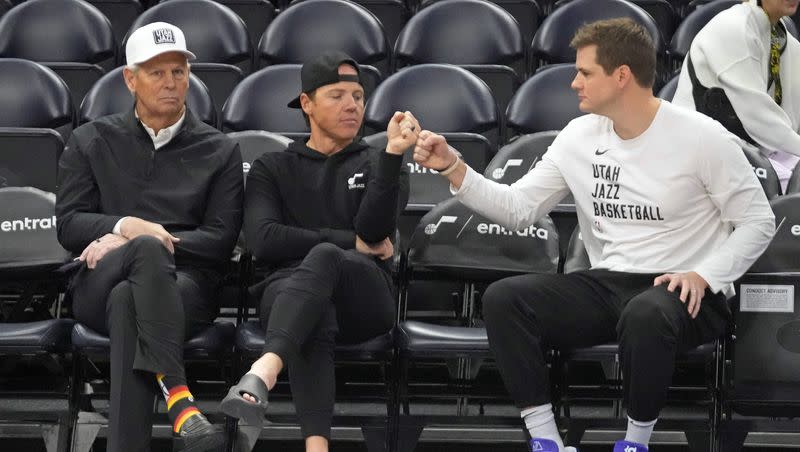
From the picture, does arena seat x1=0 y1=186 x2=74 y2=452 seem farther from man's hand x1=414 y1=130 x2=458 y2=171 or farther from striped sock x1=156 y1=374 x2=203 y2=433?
man's hand x1=414 y1=130 x2=458 y2=171

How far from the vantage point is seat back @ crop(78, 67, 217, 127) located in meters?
5.96

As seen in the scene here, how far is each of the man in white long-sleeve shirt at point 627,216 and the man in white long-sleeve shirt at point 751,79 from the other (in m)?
1.13

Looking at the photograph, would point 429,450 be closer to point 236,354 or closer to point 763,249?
point 236,354

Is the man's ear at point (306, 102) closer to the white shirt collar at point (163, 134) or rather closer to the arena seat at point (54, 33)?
the white shirt collar at point (163, 134)

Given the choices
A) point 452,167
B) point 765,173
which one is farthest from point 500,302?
point 765,173

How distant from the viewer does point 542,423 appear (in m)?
4.11

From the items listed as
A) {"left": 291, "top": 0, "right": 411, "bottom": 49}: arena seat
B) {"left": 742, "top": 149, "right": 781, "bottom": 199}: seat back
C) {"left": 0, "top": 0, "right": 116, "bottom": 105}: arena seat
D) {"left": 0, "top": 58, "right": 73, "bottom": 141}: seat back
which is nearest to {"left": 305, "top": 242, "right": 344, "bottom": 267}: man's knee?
{"left": 742, "top": 149, "right": 781, "bottom": 199}: seat back

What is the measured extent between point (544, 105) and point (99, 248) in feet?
7.42

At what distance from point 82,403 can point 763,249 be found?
2.30 m

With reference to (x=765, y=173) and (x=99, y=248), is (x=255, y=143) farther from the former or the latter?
(x=765, y=173)

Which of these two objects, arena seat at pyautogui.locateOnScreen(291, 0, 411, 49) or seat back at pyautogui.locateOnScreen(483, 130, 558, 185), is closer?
seat back at pyautogui.locateOnScreen(483, 130, 558, 185)

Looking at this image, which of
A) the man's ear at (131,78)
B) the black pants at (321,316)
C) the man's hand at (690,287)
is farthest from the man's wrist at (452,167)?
the man's ear at (131,78)

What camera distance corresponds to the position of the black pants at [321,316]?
4.11 meters

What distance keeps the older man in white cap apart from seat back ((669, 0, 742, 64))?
286 cm
